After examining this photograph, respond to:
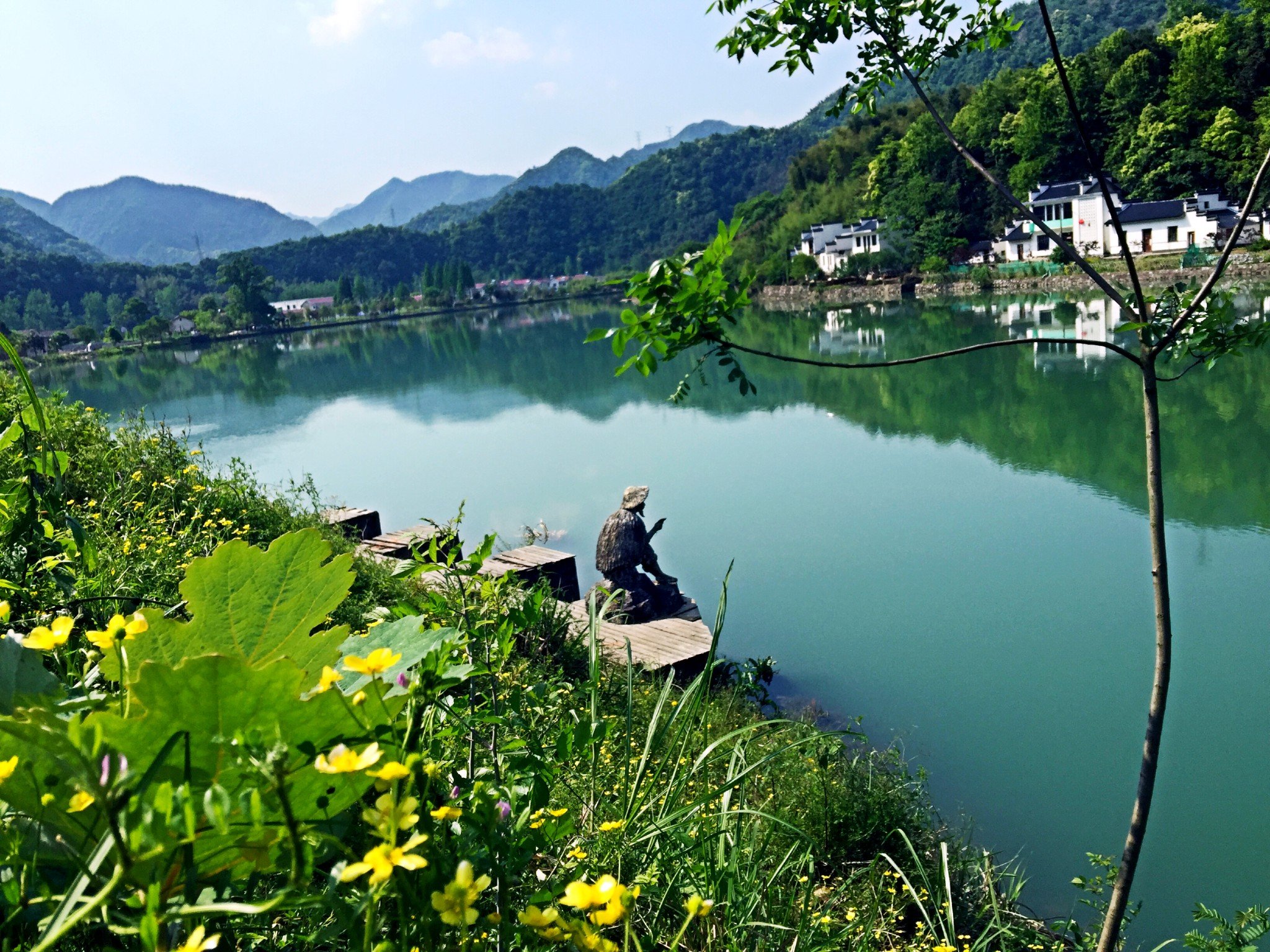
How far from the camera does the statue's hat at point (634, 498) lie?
6.12 meters

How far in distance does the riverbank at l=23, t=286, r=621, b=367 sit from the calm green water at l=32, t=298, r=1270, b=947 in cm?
4127

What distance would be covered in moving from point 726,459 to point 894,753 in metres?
8.71

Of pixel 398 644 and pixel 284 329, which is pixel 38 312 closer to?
pixel 284 329

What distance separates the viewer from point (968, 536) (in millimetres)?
8570

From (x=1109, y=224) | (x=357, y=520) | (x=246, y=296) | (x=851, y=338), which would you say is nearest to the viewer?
(x=357, y=520)

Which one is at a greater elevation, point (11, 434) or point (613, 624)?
point (11, 434)

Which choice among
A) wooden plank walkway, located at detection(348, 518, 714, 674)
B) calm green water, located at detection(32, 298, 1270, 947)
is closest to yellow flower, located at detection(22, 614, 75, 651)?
wooden plank walkway, located at detection(348, 518, 714, 674)

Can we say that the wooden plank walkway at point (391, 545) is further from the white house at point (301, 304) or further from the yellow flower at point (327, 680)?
the white house at point (301, 304)

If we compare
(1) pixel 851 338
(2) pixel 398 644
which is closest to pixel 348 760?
(2) pixel 398 644

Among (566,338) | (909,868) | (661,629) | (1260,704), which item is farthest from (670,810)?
(566,338)

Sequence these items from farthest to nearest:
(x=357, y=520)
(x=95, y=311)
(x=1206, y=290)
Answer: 1. (x=95, y=311)
2. (x=357, y=520)
3. (x=1206, y=290)

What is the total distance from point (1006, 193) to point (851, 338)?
2564 cm

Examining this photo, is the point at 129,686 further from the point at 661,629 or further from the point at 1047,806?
the point at 661,629

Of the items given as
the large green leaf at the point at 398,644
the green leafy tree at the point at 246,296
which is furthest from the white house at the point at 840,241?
the large green leaf at the point at 398,644
